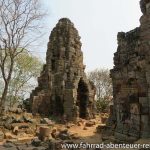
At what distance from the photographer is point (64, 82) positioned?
2355 cm

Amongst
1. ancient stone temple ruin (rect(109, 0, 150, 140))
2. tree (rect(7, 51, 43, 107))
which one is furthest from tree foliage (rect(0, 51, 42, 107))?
ancient stone temple ruin (rect(109, 0, 150, 140))

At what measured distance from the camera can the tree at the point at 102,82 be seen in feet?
134

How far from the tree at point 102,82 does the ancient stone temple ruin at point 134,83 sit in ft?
90.1

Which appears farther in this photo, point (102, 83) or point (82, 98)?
point (102, 83)

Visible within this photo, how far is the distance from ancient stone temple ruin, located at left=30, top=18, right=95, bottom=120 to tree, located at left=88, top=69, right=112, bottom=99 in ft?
49.6

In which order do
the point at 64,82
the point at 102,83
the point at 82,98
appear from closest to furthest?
the point at 64,82 < the point at 82,98 < the point at 102,83

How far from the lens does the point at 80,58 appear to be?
25797 mm

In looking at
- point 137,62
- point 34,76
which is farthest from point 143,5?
point 34,76

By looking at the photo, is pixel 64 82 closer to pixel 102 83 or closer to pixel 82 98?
pixel 82 98

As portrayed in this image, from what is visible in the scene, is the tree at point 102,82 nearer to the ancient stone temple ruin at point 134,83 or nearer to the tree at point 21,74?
the tree at point 21,74

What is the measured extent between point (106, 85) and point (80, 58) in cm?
1655

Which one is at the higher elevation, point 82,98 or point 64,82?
point 64,82

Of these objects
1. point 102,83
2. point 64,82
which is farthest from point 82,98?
point 102,83

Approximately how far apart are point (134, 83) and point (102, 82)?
30.9 metres
